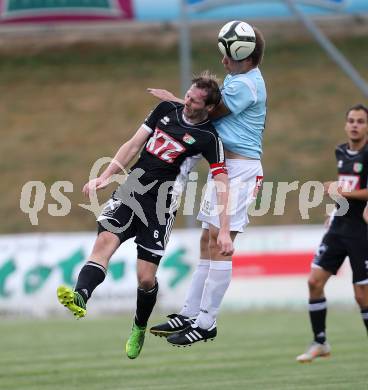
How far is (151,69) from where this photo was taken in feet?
100

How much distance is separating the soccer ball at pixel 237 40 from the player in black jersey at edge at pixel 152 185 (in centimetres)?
27

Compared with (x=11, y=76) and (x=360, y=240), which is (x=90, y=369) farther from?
(x=11, y=76)

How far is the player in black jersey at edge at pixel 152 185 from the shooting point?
8.49 meters

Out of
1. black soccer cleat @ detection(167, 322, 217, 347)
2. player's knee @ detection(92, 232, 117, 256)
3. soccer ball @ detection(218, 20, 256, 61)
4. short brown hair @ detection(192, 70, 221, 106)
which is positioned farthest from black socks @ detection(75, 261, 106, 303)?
soccer ball @ detection(218, 20, 256, 61)

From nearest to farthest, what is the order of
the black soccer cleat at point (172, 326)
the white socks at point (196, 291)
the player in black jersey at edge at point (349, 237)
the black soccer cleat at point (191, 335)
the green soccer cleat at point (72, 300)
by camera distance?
1. the green soccer cleat at point (72, 300)
2. the black soccer cleat at point (191, 335)
3. the black soccer cleat at point (172, 326)
4. the white socks at point (196, 291)
5. the player in black jersey at edge at point (349, 237)

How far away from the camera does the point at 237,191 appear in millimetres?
8680

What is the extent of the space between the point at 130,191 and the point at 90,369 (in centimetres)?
283

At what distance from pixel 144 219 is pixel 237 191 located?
0.80 metres

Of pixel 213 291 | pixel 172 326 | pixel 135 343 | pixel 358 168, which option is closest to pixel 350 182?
pixel 358 168

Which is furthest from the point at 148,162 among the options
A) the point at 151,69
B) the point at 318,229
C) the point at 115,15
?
the point at 151,69

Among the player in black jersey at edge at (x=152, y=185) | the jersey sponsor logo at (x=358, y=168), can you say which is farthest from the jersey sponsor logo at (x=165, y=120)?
the jersey sponsor logo at (x=358, y=168)

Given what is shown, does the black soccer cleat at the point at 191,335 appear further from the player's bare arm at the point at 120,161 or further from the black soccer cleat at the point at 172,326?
the player's bare arm at the point at 120,161

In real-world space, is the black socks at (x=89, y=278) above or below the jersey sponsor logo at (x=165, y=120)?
below

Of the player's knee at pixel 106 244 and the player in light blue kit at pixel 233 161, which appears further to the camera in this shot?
the player's knee at pixel 106 244
